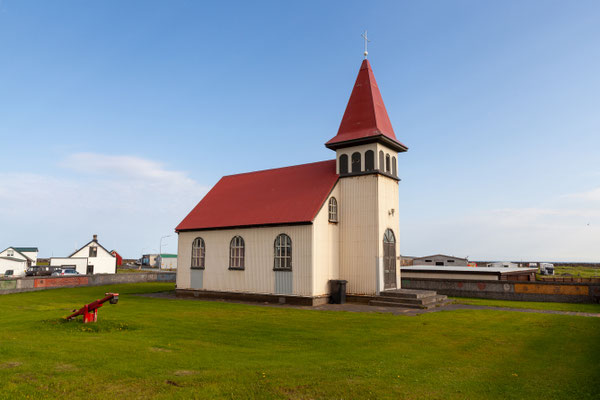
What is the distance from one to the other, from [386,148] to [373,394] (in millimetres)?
19666

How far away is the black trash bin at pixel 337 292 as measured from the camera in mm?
23188

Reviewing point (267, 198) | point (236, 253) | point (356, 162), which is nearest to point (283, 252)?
point (236, 253)

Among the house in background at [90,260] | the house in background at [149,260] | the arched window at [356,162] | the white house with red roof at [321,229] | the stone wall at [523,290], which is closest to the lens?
the white house with red roof at [321,229]

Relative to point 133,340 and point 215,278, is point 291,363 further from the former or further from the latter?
point 215,278

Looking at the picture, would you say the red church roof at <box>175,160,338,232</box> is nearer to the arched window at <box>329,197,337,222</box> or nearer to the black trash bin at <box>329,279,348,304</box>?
the arched window at <box>329,197,337,222</box>

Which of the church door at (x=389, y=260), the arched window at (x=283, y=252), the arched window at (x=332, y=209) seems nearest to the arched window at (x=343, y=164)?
the arched window at (x=332, y=209)

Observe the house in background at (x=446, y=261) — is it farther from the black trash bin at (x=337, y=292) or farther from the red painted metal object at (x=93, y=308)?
the red painted metal object at (x=93, y=308)

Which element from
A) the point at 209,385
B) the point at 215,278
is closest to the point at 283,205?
the point at 215,278

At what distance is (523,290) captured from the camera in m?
26.3

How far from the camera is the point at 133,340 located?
11.6 metres

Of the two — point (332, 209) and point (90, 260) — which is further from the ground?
point (332, 209)

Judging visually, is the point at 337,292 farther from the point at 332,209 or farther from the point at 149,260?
the point at 149,260

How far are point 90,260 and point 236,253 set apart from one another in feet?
145

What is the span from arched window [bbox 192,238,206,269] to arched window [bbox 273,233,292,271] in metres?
6.57
